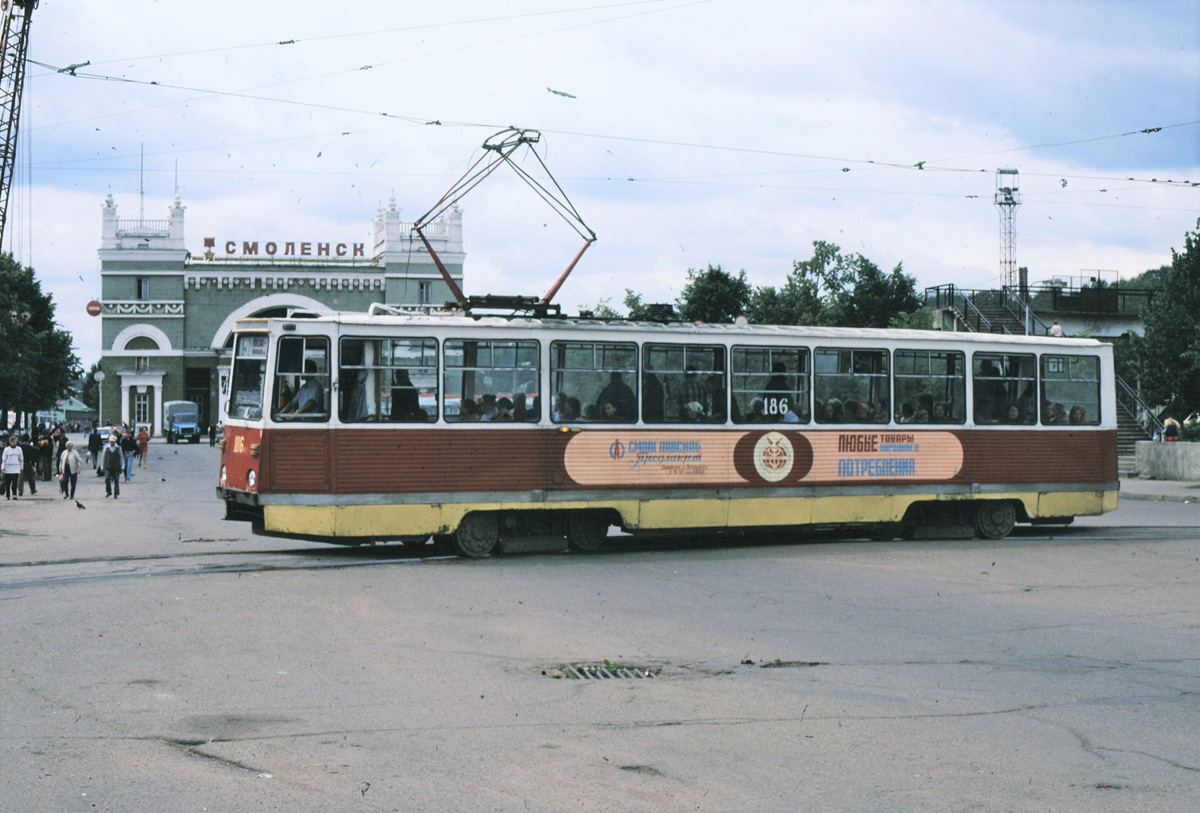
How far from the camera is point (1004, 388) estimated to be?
761 inches

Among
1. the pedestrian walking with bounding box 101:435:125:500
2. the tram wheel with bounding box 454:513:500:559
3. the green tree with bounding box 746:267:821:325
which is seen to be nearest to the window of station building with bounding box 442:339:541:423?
the tram wheel with bounding box 454:513:500:559

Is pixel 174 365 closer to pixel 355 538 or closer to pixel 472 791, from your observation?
pixel 355 538

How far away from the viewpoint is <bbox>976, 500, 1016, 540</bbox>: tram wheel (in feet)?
63.1

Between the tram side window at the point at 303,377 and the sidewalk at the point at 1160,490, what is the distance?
74.3ft

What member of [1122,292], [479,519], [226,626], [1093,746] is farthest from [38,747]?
[1122,292]

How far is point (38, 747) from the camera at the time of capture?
659 cm

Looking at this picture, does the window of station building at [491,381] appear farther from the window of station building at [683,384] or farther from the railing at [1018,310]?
the railing at [1018,310]

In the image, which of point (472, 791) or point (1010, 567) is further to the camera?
point (1010, 567)

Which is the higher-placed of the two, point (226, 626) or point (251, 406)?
point (251, 406)

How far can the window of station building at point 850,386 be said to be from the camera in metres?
18.2

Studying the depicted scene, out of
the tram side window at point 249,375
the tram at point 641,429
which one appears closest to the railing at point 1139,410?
the tram at point 641,429

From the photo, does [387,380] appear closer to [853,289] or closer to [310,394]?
[310,394]

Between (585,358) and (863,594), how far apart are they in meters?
5.47

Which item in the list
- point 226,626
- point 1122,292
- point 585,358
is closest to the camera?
Result: point 226,626
